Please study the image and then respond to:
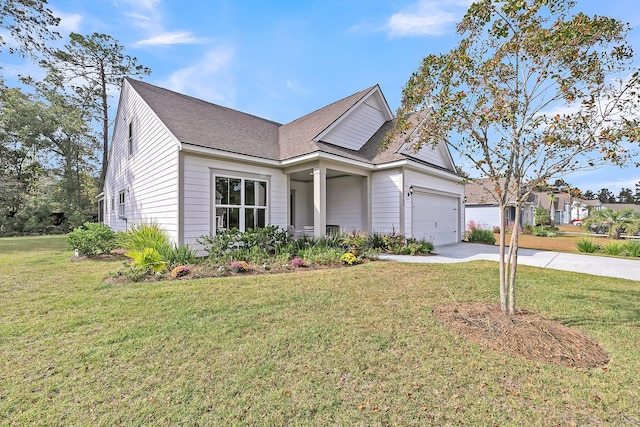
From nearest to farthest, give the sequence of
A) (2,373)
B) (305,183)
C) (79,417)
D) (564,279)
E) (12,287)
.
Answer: (79,417) < (2,373) < (12,287) < (564,279) < (305,183)

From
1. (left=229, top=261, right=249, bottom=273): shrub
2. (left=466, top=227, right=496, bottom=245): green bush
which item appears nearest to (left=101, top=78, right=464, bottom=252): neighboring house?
(left=466, top=227, right=496, bottom=245): green bush

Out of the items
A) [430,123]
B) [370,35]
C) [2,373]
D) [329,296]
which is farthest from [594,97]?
[370,35]

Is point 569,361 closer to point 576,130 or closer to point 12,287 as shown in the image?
point 576,130

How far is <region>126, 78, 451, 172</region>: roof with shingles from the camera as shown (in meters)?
9.08

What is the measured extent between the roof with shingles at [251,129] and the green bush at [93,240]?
421 centimetres

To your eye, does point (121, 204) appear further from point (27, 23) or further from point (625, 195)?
point (625, 195)

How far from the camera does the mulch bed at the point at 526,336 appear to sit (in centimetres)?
292

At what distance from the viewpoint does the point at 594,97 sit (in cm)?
329

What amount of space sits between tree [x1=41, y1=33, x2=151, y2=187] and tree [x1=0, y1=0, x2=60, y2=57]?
10.3m

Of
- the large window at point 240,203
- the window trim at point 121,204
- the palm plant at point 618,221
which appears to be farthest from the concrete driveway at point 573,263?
the palm plant at point 618,221

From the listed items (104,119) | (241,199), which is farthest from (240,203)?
(104,119)

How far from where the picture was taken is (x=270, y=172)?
9969 mm

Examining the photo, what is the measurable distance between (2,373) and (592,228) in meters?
31.2

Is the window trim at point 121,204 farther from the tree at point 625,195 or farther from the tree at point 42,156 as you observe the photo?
the tree at point 625,195
